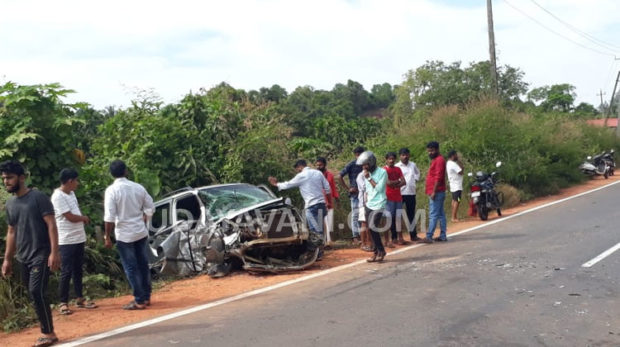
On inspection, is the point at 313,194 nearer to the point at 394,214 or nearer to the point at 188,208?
the point at 394,214

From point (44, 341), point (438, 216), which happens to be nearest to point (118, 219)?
point (44, 341)

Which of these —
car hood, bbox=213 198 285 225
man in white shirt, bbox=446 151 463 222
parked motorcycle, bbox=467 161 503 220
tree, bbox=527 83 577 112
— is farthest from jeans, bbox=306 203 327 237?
tree, bbox=527 83 577 112

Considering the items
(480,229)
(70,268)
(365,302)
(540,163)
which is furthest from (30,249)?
(540,163)

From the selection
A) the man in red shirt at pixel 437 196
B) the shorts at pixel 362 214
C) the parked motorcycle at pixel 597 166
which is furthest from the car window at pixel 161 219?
the parked motorcycle at pixel 597 166

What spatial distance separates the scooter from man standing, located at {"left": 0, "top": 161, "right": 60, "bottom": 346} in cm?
2297

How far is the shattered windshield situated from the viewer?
30.7 ft

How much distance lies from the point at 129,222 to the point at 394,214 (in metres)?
4.92

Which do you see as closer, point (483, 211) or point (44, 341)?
point (44, 341)

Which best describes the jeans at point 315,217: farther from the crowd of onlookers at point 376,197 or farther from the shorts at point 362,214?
the shorts at point 362,214

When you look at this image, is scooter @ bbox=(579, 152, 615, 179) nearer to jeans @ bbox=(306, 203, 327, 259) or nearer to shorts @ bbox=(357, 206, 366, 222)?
jeans @ bbox=(306, 203, 327, 259)

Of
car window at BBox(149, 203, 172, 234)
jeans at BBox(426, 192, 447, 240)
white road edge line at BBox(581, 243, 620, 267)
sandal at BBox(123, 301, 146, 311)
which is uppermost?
car window at BBox(149, 203, 172, 234)

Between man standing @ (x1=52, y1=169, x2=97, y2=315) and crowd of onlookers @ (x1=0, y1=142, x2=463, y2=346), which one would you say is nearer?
crowd of onlookers @ (x1=0, y1=142, x2=463, y2=346)

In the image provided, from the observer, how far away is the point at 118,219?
684 cm

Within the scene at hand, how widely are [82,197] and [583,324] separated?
794 cm
